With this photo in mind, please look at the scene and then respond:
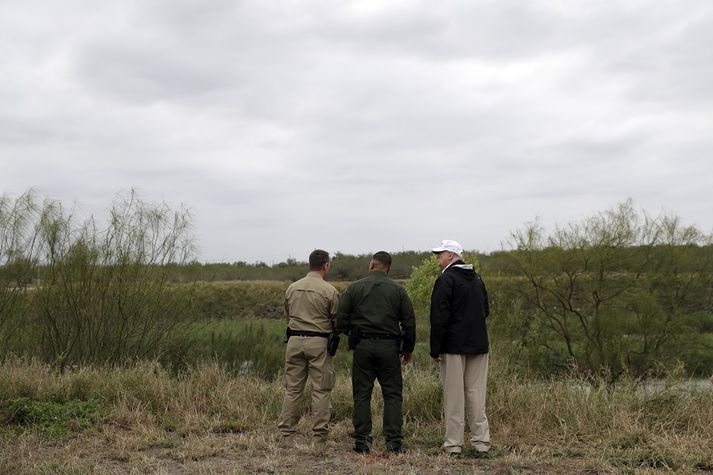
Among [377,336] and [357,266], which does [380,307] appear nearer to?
[377,336]

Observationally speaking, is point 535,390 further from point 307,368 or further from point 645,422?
point 307,368

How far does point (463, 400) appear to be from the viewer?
7141 mm

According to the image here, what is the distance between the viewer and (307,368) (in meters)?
8.08

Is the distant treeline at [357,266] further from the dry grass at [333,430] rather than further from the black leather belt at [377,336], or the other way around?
the black leather belt at [377,336]

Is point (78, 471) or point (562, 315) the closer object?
point (78, 471)

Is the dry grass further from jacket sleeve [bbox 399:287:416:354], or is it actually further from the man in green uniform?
jacket sleeve [bbox 399:287:416:354]

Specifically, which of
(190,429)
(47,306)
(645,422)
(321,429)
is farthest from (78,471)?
(47,306)

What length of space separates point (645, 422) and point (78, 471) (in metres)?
5.76

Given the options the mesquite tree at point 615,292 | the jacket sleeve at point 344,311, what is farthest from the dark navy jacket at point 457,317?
the mesquite tree at point 615,292

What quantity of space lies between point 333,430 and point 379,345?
159 centimetres

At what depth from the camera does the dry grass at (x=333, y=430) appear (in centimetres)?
677

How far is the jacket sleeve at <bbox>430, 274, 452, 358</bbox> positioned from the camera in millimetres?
7094

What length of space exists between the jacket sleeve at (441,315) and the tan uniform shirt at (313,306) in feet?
4.13

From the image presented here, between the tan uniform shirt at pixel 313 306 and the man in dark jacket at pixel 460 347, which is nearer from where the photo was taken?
the man in dark jacket at pixel 460 347
